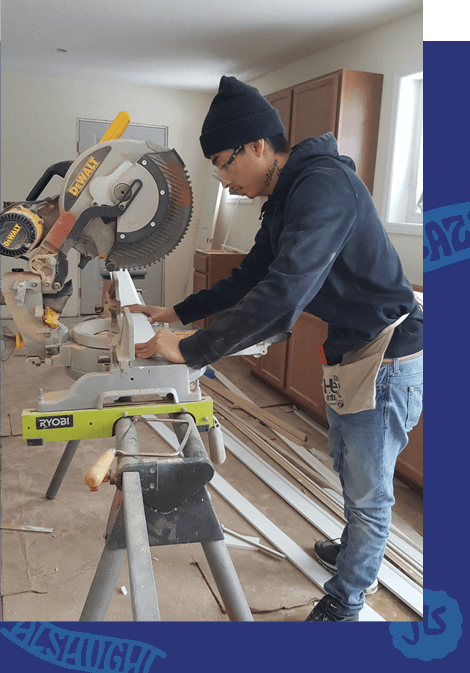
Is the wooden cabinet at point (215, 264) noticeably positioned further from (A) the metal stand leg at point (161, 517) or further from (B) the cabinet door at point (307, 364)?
(A) the metal stand leg at point (161, 517)

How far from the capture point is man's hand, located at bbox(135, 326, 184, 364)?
127 cm

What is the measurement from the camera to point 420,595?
6.33 ft

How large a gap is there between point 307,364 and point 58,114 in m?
4.11

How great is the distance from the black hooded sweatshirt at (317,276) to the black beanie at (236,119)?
0.36ft

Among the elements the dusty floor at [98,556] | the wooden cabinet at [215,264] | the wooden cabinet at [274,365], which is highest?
the wooden cabinet at [215,264]

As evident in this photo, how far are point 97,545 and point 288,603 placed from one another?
2.59ft

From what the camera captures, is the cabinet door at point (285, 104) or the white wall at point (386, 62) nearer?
the white wall at point (386, 62)

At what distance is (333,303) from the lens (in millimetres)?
1479

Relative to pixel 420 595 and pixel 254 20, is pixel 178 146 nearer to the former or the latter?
pixel 254 20

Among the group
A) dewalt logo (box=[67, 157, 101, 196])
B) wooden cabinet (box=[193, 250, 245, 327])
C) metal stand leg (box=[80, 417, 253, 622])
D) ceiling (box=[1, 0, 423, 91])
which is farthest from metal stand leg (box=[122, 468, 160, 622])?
wooden cabinet (box=[193, 250, 245, 327])

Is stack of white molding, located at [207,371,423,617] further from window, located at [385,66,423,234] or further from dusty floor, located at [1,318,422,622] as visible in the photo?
window, located at [385,66,423,234]

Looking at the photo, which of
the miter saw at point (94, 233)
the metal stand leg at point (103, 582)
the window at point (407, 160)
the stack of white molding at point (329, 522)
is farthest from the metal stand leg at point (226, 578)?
the window at point (407, 160)

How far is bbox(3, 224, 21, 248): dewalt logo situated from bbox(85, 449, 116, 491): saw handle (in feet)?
2.64

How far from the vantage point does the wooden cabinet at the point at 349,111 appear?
3256 millimetres
